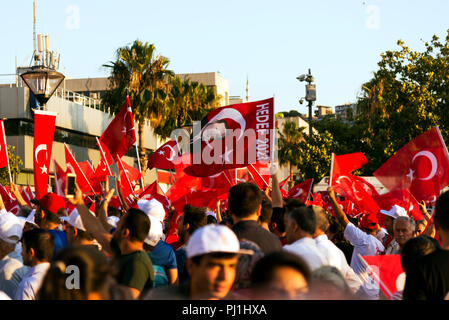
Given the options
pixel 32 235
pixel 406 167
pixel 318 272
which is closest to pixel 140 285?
pixel 32 235

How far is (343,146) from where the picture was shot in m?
36.3

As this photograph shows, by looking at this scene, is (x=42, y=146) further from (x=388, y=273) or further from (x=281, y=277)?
(x=281, y=277)

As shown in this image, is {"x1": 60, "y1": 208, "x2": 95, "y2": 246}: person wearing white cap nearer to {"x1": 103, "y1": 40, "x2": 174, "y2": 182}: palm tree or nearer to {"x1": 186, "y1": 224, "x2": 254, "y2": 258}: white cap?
{"x1": 186, "y1": 224, "x2": 254, "y2": 258}: white cap

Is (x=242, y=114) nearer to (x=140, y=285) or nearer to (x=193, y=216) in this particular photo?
(x=193, y=216)

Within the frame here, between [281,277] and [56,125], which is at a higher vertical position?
[281,277]

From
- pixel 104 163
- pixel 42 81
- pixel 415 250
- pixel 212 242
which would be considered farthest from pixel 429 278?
pixel 104 163

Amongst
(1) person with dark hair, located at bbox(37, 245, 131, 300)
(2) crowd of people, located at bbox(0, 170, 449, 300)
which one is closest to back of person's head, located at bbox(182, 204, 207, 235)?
(2) crowd of people, located at bbox(0, 170, 449, 300)

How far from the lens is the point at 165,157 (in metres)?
15.1

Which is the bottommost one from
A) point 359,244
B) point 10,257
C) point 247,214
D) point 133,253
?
point 359,244

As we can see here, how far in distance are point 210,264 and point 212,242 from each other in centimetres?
11

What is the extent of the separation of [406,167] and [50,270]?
26.6ft

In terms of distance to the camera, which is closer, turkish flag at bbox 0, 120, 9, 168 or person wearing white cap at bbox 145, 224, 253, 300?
person wearing white cap at bbox 145, 224, 253, 300

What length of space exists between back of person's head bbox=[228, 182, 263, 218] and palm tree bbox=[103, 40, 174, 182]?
96.5 ft

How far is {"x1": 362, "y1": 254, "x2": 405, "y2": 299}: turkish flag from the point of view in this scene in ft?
14.7
